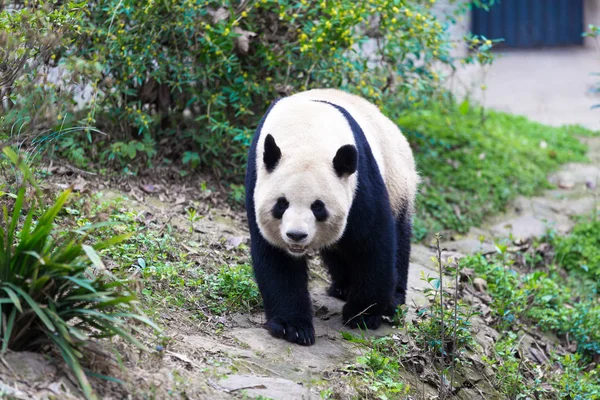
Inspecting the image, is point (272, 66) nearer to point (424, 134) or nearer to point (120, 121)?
point (120, 121)

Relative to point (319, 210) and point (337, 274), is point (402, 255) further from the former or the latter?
point (319, 210)

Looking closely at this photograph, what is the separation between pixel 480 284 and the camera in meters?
6.77

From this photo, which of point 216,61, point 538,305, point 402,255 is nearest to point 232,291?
point 402,255

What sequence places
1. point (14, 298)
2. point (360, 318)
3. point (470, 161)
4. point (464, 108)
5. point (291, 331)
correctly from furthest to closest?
point (464, 108) → point (470, 161) → point (360, 318) → point (291, 331) → point (14, 298)

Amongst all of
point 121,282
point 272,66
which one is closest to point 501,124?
point 272,66

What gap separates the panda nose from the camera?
4.45 m

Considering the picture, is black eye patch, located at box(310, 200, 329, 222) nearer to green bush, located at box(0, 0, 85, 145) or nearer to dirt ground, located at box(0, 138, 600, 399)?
dirt ground, located at box(0, 138, 600, 399)

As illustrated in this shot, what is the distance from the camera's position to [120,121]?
23.2ft

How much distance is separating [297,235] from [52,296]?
1386 mm

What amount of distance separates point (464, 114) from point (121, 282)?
7364 mm

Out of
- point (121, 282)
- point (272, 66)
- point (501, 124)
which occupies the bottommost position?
point (501, 124)

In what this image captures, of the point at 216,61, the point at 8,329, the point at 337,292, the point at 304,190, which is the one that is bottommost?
the point at 337,292

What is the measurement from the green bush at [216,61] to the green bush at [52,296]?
116 inches

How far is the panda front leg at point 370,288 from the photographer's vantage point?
5164 millimetres
